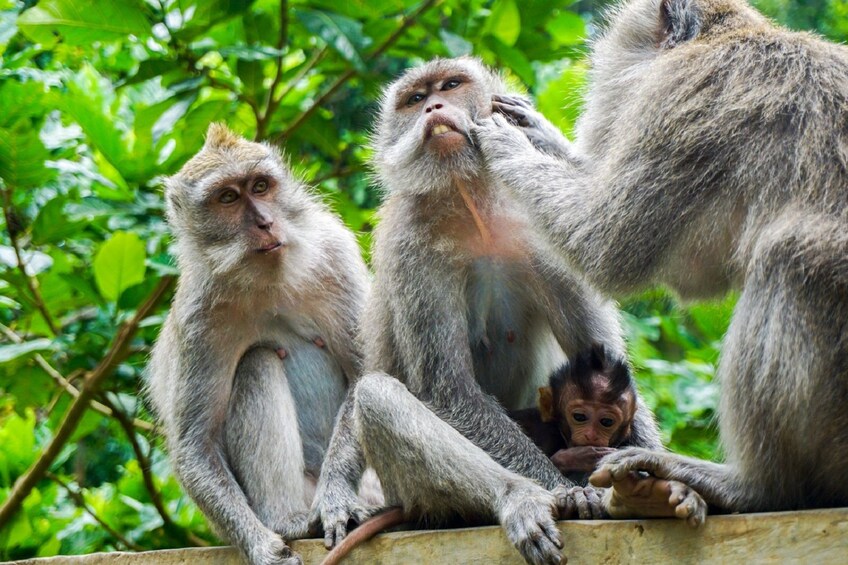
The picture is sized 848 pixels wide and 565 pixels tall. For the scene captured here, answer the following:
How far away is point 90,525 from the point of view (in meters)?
8.26

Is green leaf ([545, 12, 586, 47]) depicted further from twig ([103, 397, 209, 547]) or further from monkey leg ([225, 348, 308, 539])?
twig ([103, 397, 209, 547])

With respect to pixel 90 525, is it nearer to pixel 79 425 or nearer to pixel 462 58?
pixel 79 425

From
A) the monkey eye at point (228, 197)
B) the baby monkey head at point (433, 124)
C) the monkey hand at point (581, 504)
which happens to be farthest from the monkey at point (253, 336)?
the monkey hand at point (581, 504)

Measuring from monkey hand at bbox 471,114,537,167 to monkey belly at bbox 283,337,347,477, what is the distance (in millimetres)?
1805

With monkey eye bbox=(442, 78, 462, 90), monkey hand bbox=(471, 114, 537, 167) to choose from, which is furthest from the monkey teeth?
monkey eye bbox=(442, 78, 462, 90)

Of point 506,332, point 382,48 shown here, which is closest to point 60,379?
point 382,48

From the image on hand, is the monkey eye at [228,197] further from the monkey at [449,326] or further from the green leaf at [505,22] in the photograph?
the green leaf at [505,22]

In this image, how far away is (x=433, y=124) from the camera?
6.12 m

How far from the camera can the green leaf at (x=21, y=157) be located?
24.0ft

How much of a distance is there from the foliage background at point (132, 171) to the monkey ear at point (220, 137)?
0.46 m

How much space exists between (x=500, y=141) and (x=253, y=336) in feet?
6.87

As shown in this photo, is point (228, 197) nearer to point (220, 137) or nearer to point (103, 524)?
point (220, 137)

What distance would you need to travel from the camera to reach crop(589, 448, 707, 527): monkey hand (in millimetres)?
4621

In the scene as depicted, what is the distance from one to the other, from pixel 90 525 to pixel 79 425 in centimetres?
79
